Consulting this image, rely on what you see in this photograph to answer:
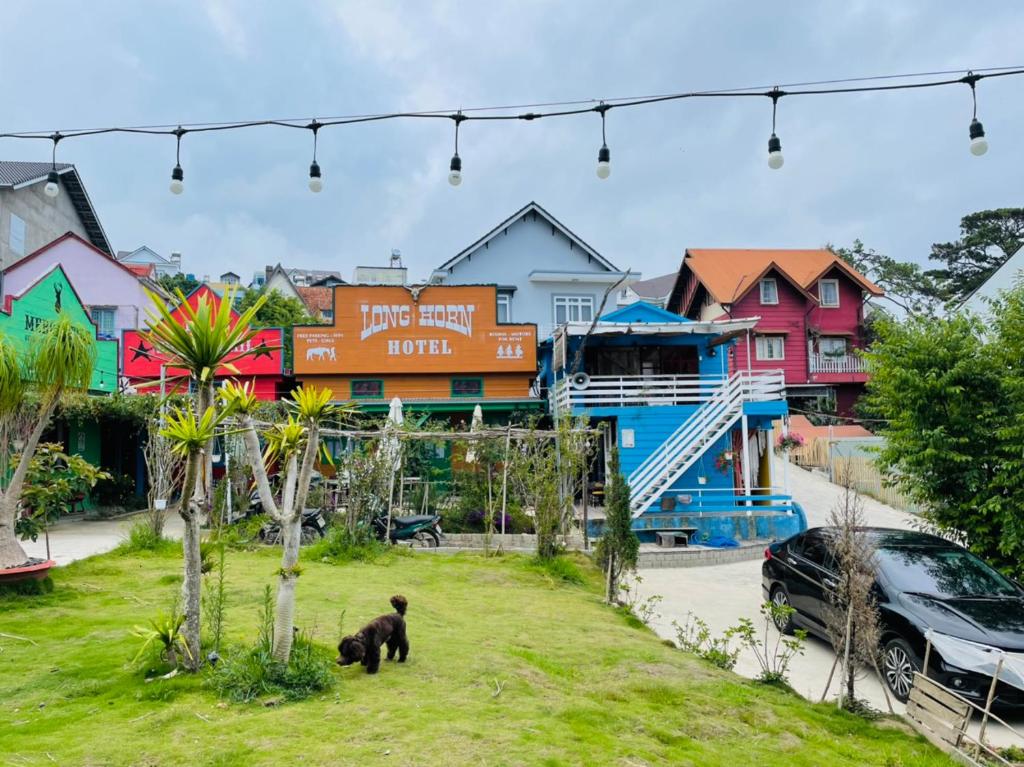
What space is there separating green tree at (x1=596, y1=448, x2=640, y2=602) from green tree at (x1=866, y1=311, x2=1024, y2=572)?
4.03 metres

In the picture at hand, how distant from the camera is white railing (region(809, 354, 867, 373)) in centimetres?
3341

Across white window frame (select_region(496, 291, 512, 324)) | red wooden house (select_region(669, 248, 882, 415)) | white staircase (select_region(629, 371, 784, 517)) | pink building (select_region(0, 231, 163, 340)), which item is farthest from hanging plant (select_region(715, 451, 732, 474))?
pink building (select_region(0, 231, 163, 340))

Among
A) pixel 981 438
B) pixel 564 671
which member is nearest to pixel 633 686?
pixel 564 671

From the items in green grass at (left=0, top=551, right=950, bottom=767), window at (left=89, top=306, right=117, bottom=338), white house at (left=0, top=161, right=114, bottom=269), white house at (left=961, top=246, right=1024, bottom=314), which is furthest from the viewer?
window at (left=89, top=306, right=117, bottom=338)

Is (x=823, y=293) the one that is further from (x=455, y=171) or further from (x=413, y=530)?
(x=455, y=171)

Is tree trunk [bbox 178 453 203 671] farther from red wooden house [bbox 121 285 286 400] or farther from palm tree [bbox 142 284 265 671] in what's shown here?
red wooden house [bbox 121 285 286 400]

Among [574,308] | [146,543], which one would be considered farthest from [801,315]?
[146,543]

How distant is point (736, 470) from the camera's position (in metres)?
20.4

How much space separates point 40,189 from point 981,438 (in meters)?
36.2

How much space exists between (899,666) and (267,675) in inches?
235

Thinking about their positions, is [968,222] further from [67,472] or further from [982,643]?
[67,472]

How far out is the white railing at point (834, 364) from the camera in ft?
110

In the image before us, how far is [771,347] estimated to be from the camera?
33188mm

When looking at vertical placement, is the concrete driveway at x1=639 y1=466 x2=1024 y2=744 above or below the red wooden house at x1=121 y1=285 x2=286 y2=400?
below
